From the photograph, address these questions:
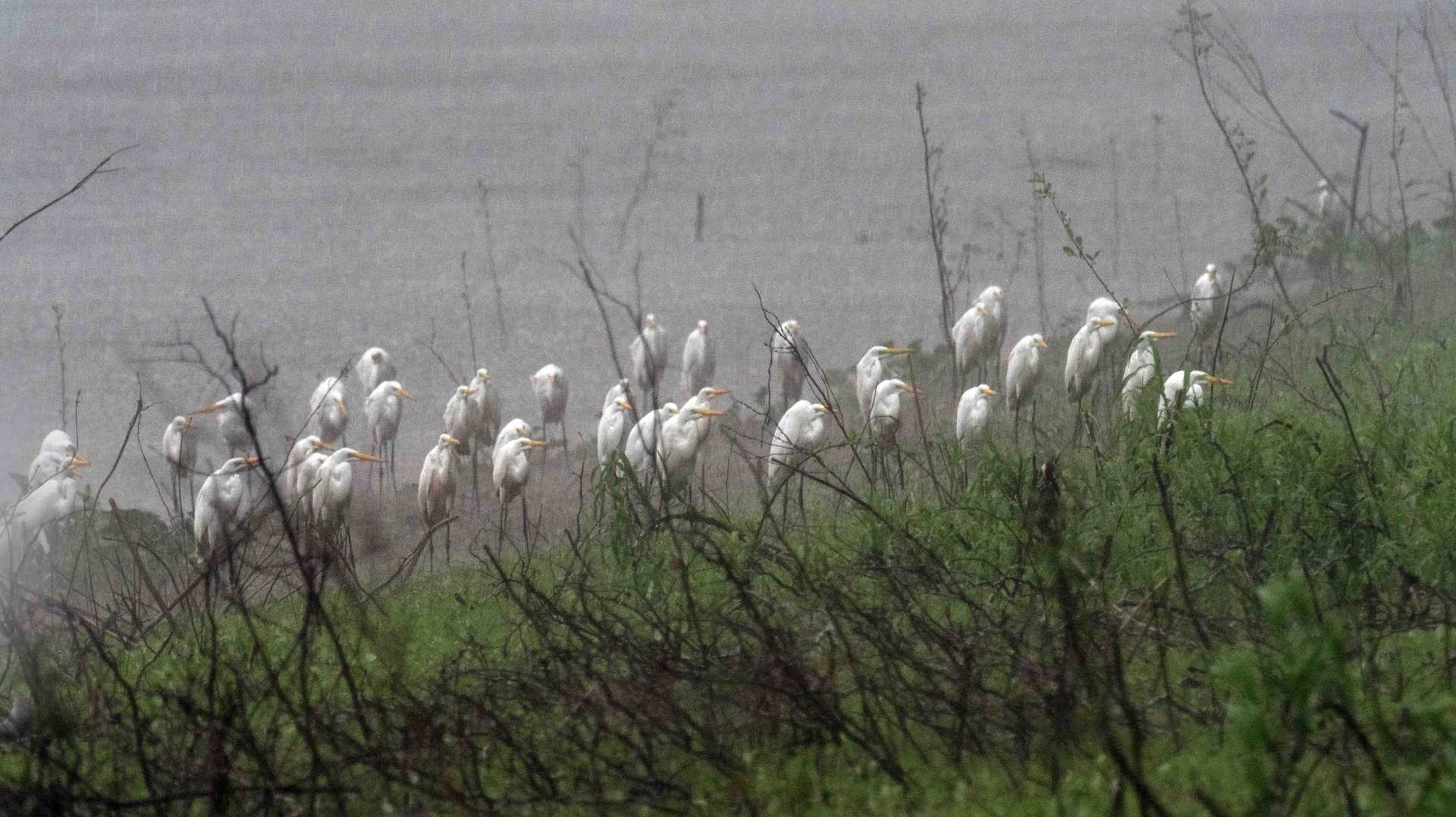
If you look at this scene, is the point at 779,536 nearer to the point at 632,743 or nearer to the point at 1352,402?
the point at 632,743

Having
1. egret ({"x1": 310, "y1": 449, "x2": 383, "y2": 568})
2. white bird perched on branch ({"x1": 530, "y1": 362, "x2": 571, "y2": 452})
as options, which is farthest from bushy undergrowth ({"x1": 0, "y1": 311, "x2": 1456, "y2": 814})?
white bird perched on branch ({"x1": 530, "y1": 362, "x2": 571, "y2": 452})

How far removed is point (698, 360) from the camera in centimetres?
1012

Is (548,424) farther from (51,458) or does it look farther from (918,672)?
A: (918,672)

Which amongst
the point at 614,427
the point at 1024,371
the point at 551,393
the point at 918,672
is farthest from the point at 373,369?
the point at 918,672

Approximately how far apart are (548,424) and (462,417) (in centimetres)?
141

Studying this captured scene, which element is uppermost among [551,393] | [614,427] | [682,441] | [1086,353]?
[1086,353]

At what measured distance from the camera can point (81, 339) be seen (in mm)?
13258

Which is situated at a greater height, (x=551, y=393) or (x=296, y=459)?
(x=296, y=459)

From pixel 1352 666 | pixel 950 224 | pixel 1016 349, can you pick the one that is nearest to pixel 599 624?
pixel 1352 666

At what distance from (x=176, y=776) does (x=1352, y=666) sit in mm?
1809

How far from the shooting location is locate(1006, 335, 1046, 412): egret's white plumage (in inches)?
280

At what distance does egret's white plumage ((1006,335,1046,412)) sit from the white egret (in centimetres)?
298

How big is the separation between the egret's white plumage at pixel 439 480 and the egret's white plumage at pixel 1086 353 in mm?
2918

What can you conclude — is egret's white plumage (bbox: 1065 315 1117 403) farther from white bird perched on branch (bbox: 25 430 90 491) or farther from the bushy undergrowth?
white bird perched on branch (bbox: 25 430 90 491)
